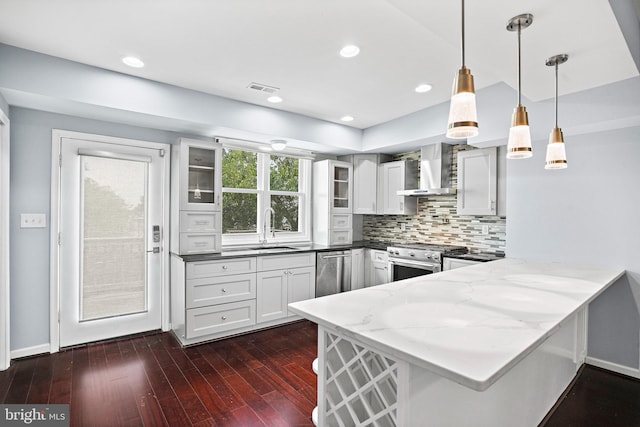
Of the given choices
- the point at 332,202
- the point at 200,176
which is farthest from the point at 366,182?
the point at 200,176

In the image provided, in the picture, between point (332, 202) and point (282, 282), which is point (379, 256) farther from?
point (282, 282)

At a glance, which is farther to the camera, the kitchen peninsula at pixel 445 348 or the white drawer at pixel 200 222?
the white drawer at pixel 200 222

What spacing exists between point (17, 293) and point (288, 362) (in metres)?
2.43

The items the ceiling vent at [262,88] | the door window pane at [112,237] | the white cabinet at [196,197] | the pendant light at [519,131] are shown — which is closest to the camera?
the pendant light at [519,131]

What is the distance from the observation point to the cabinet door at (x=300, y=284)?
13.1ft

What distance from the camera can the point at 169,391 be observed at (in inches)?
96.3

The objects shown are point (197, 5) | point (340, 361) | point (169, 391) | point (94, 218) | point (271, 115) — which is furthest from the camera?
point (271, 115)

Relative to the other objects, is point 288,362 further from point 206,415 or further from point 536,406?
point 536,406

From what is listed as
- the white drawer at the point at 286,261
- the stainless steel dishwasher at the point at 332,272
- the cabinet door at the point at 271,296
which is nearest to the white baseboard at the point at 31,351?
→ the cabinet door at the point at 271,296

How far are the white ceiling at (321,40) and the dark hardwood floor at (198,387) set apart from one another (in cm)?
221

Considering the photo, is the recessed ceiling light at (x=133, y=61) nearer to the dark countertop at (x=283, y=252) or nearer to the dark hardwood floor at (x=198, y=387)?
the dark countertop at (x=283, y=252)

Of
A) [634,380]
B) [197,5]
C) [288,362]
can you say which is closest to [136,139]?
[197,5]

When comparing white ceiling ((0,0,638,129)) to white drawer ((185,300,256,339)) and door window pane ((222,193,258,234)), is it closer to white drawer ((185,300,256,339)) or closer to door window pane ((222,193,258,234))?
door window pane ((222,193,258,234))

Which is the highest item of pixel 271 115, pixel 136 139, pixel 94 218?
pixel 271 115
